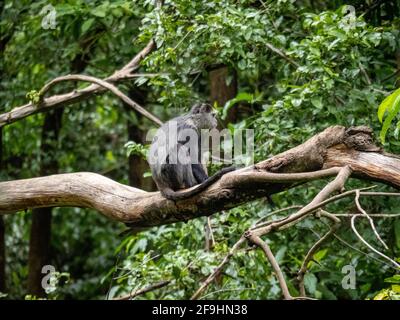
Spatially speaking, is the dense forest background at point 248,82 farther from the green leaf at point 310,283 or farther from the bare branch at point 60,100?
the bare branch at point 60,100

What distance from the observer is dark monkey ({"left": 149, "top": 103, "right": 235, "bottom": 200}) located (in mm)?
4730

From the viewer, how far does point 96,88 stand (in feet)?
18.6

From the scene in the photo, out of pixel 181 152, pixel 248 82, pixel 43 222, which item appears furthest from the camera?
pixel 43 222

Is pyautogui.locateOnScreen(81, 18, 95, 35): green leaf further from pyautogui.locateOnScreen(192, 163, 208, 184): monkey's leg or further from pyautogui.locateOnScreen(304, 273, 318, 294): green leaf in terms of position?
pyautogui.locateOnScreen(304, 273, 318, 294): green leaf

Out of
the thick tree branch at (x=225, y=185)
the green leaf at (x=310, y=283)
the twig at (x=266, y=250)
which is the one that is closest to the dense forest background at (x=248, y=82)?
the green leaf at (x=310, y=283)

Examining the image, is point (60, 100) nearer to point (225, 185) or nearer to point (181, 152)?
point (181, 152)

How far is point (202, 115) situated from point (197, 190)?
1.35 metres

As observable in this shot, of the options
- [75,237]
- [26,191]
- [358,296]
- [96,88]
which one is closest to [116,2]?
[96,88]

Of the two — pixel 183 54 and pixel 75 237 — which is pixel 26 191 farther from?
pixel 75 237

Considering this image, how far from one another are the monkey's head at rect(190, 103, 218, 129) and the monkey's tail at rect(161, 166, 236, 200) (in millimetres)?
1066

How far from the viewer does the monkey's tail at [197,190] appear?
12.8 feet

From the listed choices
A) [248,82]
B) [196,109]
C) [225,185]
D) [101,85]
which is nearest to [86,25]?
[101,85]

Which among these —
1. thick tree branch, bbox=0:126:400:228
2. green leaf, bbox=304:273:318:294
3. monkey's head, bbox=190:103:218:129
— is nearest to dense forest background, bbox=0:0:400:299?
green leaf, bbox=304:273:318:294

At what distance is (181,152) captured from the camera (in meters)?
5.03
